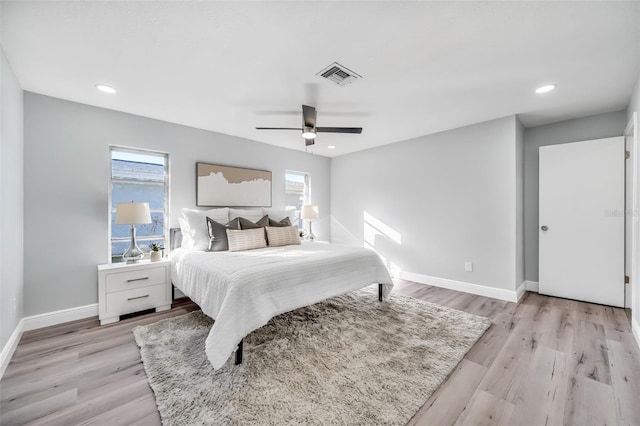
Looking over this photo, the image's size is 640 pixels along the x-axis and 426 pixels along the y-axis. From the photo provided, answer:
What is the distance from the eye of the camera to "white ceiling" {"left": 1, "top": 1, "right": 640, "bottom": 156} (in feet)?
5.32

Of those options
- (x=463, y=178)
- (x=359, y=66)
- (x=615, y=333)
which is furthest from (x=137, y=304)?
(x=615, y=333)

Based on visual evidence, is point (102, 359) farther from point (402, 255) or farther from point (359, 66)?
point (402, 255)

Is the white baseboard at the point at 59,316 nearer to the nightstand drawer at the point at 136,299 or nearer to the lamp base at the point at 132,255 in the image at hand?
the nightstand drawer at the point at 136,299

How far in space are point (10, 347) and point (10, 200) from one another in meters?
1.25

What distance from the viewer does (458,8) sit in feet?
5.21

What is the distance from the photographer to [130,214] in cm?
294

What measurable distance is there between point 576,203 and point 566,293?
48.3 inches

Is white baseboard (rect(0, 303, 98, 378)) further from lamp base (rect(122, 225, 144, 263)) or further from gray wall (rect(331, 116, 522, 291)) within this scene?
gray wall (rect(331, 116, 522, 291))

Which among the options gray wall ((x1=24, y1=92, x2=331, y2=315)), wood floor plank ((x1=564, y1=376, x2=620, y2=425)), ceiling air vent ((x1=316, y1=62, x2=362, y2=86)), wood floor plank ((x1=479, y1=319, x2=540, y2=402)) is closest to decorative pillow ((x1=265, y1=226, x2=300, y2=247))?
gray wall ((x1=24, y1=92, x2=331, y2=315))

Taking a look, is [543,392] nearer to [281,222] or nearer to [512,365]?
[512,365]

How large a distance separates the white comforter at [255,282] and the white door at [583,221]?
8.28 feet

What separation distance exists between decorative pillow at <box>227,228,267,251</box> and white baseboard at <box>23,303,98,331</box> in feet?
5.59

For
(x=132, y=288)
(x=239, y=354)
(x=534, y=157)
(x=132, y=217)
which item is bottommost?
(x=239, y=354)

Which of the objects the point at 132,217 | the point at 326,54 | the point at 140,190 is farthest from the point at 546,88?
the point at 140,190
